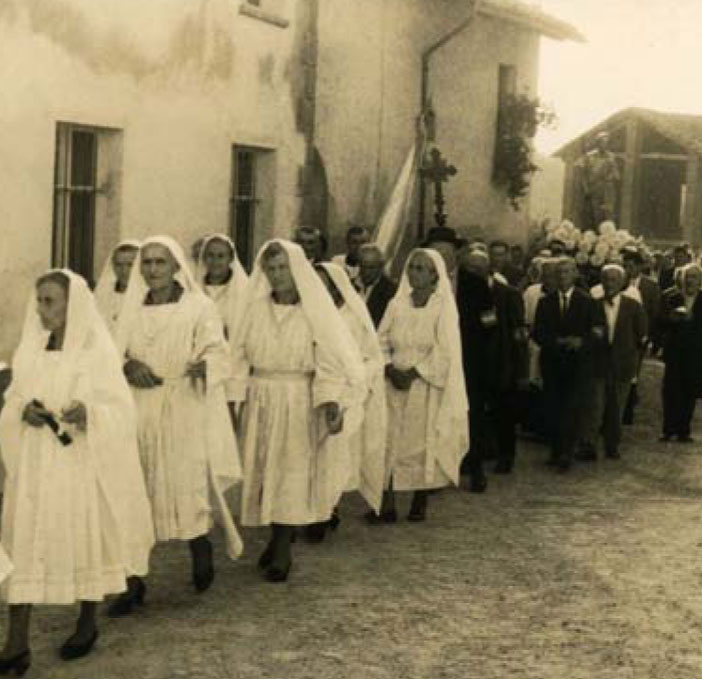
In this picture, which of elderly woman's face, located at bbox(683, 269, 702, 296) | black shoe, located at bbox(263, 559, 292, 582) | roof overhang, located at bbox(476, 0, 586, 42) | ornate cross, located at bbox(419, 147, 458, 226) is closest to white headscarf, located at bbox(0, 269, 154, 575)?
black shoe, located at bbox(263, 559, 292, 582)

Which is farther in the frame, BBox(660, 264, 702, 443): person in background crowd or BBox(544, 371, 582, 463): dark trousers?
BBox(660, 264, 702, 443): person in background crowd

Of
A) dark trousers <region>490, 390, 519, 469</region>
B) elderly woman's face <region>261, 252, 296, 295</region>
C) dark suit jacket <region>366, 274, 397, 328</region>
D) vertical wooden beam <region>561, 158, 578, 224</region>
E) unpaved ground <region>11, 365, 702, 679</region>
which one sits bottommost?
unpaved ground <region>11, 365, 702, 679</region>

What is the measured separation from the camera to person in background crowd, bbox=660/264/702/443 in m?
14.7

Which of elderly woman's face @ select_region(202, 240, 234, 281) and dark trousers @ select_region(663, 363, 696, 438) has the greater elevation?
elderly woman's face @ select_region(202, 240, 234, 281)

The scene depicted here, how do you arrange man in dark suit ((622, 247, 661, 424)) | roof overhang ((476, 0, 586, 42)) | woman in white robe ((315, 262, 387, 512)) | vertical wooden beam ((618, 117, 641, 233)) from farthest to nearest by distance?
vertical wooden beam ((618, 117, 641, 233))
roof overhang ((476, 0, 586, 42))
man in dark suit ((622, 247, 661, 424))
woman in white robe ((315, 262, 387, 512))

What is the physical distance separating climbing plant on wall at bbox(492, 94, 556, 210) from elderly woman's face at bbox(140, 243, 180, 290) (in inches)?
641

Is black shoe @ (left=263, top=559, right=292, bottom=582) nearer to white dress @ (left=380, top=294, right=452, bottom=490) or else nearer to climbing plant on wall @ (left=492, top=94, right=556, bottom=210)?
white dress @ (left=380, top=294, right=452, bottom=490)

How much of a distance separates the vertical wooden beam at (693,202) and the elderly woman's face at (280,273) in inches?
1590

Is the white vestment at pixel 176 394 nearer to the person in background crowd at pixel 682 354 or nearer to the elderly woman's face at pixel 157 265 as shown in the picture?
the elderly woman's face at pixel 157 265

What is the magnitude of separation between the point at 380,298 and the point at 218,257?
1.43 m

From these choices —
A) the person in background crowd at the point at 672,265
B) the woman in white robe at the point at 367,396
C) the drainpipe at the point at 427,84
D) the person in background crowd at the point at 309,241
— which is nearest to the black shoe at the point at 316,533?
the woman in white robe at the point at 367,396

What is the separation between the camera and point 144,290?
782 centimetres

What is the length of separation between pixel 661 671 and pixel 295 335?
8.78 ft

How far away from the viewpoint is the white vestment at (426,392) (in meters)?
10.2
